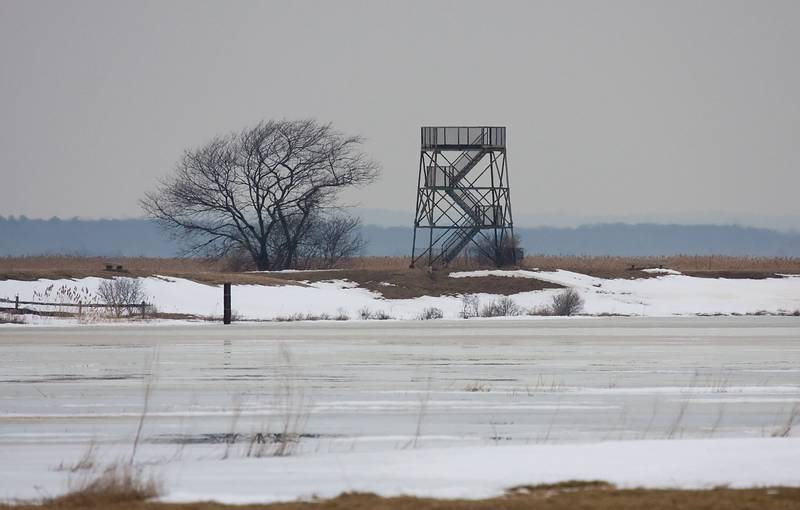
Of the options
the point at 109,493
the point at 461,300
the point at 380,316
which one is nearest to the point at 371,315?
the point at 380,316

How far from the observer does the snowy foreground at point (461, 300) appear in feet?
170

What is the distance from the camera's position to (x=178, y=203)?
76.8 m

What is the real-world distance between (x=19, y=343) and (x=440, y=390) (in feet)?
50.8

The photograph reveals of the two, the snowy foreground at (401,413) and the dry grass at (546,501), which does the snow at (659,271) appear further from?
the dry grass at (546,501)

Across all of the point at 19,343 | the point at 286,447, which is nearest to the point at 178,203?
the point at 19,343

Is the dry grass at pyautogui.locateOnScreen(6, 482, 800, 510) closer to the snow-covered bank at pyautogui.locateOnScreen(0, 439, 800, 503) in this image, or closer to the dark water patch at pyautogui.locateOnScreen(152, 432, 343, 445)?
the snow-covered bank at pyautogui.locateOnScreen(0, 439, 800, 503)

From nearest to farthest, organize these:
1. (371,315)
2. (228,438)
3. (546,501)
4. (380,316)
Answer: (546,501) → (228,438) → (380,316) → (371,315)

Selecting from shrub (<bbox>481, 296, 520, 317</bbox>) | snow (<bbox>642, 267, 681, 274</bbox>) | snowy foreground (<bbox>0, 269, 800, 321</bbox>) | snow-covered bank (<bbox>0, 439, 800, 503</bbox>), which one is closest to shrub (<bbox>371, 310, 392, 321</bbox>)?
snowy foreground (<bbox>0, 269, 800, 321</bbox>)

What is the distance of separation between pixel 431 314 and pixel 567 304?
19.9 feet

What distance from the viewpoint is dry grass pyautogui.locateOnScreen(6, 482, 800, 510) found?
9.73 metres

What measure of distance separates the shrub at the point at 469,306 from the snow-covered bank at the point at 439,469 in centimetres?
3815

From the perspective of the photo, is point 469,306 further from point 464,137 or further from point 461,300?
point 464,137

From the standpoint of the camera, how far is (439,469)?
11312mm

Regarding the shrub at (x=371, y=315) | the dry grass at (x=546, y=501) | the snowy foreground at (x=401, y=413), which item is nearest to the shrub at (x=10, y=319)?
the snowy foreground at (x=401, y=413)
